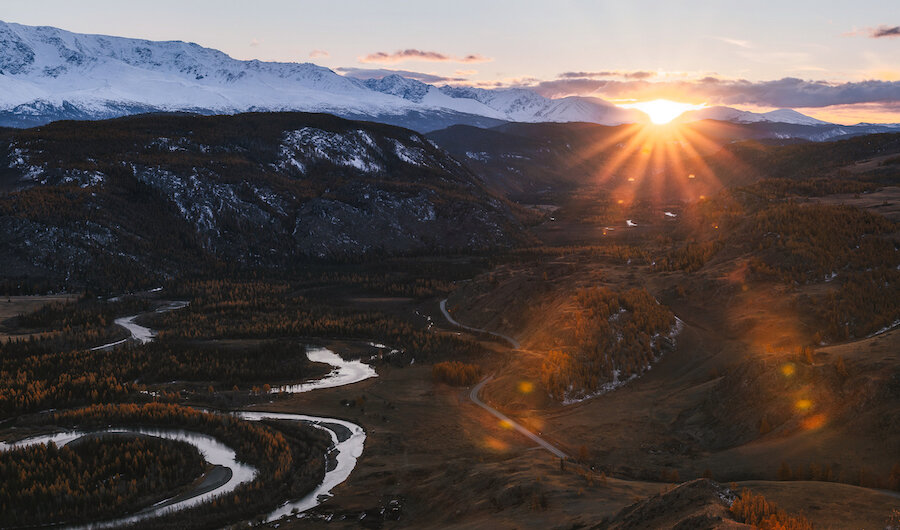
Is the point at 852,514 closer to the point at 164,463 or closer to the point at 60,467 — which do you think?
the point at 164,463

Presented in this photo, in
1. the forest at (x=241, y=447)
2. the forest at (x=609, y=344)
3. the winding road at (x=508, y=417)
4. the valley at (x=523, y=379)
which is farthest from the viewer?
the forest at (x=609, y=344)

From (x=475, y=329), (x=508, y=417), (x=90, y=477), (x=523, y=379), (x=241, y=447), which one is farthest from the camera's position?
(x=475, y=329)

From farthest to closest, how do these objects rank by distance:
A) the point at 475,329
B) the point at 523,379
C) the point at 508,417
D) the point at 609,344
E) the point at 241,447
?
the point at 475,329
the point at 609,344
the point at 523,379
the point at 508,417
the point at 241,447

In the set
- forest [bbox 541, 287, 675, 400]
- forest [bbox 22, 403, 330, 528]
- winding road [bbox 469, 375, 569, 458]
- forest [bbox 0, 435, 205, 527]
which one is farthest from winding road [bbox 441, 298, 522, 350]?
forest [bbox 0, 435, 205, 527]

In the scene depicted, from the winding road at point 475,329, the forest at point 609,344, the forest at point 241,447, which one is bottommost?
the winding road at point 475,329

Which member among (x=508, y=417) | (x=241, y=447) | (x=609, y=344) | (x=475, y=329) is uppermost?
(x=609, y=344)

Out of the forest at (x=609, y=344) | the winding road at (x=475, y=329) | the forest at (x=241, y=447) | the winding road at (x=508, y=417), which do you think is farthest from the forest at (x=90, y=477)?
the winding road at (x=475, y=329)

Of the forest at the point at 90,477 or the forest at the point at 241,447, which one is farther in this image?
the forest at the point at 90,477

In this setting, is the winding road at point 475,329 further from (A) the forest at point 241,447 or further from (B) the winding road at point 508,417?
(A) the forest at point 241,447

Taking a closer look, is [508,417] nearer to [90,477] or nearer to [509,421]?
[509,421]

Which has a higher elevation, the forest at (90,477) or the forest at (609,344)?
the forest at (609,344)

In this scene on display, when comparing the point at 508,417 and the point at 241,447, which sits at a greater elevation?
the point at 508,417

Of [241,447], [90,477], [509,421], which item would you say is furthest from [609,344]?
[90,477]

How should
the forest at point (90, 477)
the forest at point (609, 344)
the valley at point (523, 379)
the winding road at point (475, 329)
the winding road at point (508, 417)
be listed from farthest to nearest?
the winding road at point (475, 329), the forest at point (609, 344), the winding road at point (508, 417), the forest at point (90, 477), the valley at point (523, 379)
